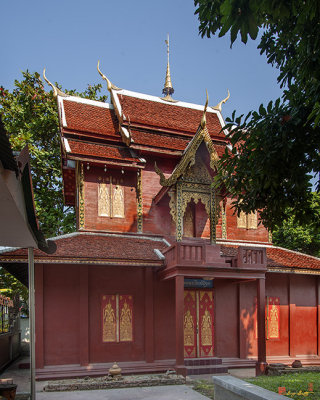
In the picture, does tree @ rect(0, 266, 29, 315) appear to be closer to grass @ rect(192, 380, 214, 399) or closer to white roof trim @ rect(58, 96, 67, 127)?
white roof trim @ rect(58, 96, 67, 127)

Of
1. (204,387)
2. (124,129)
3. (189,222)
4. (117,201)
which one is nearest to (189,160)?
(189,222)

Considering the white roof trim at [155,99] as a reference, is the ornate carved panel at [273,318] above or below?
below

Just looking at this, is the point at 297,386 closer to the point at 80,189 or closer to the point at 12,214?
the point at 12,214

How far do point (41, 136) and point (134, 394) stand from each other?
15.7 meters

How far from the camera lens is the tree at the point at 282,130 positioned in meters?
5.70

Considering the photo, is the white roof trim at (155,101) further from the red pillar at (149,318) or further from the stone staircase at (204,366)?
the stone staircase at (204,366)

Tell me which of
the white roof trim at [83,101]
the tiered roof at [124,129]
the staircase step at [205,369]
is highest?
the white roof trim at [83,101]

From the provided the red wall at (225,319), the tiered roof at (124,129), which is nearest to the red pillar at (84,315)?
the tiered roof at (124,129)

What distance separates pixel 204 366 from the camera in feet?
38.7

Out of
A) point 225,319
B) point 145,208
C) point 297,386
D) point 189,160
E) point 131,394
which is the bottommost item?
point 131,394

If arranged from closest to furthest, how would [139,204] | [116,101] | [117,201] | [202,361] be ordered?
[202,361]
[117,201]
[139,204]
[116,101]

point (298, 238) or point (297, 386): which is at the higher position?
point (298, 238)

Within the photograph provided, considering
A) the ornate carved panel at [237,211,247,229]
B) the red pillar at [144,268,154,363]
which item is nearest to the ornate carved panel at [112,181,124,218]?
the red pillar at [144,268,154,363]

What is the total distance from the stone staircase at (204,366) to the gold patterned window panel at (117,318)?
6.19 ft
